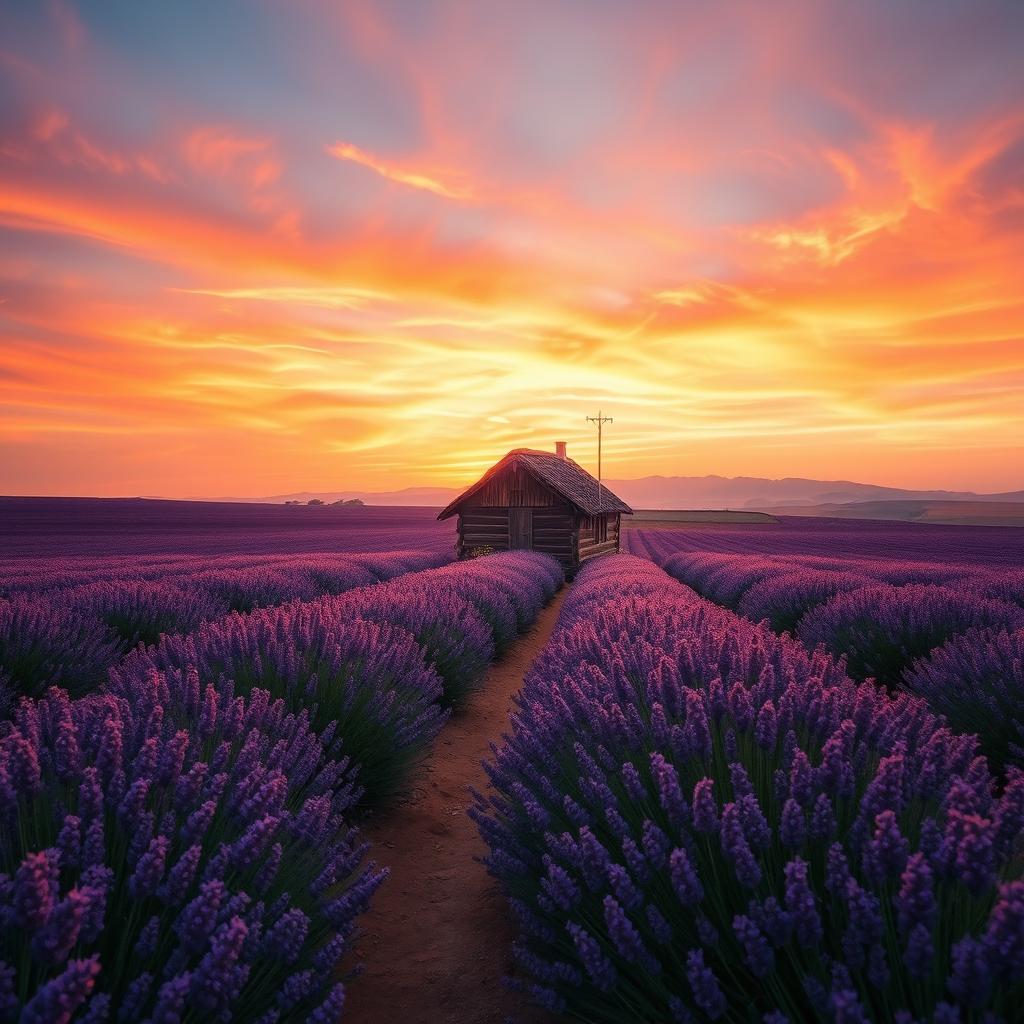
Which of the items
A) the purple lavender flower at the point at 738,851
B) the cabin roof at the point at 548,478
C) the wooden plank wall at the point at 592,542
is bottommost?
the wooden plank wall at the point at 592,542

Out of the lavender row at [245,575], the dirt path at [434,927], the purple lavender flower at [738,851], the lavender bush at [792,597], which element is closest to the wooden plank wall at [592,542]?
the lavender row at [245,575]

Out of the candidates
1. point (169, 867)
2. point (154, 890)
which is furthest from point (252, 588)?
point (154, 890)

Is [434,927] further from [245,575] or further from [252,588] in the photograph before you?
[245,575]

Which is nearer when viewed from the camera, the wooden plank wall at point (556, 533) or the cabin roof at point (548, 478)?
the cabin roof at point (548, 478)

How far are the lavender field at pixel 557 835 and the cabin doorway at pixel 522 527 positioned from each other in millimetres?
14541

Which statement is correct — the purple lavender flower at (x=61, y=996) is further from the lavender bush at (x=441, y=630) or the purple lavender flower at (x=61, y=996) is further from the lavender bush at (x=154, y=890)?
the lavender bush at (x=441, y=630)

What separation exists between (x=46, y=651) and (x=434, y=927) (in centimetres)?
412

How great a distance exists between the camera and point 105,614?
703cm

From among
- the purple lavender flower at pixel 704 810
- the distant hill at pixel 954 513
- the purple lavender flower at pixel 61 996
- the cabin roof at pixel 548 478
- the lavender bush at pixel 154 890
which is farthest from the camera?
the distant hill at pixel 954 513

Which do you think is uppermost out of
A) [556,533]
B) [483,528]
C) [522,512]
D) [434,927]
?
[522,512]

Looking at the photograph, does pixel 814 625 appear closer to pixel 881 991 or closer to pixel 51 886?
pixel 881 991

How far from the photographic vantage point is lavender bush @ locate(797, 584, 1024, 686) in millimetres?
5664

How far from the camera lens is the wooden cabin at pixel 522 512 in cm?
1922

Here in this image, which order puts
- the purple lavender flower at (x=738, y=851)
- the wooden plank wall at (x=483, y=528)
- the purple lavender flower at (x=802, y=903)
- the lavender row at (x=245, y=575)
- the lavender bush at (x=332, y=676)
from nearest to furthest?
1. the purple lavender flower at (x=802, y=903)
2. the purple lavender flower at (x=738, y=851)
3. the lavender bush at (x=332, y=676)
4. the lavender row at (x=245, y=575)
5. the wooden plank wall at (x=483, y=528)
